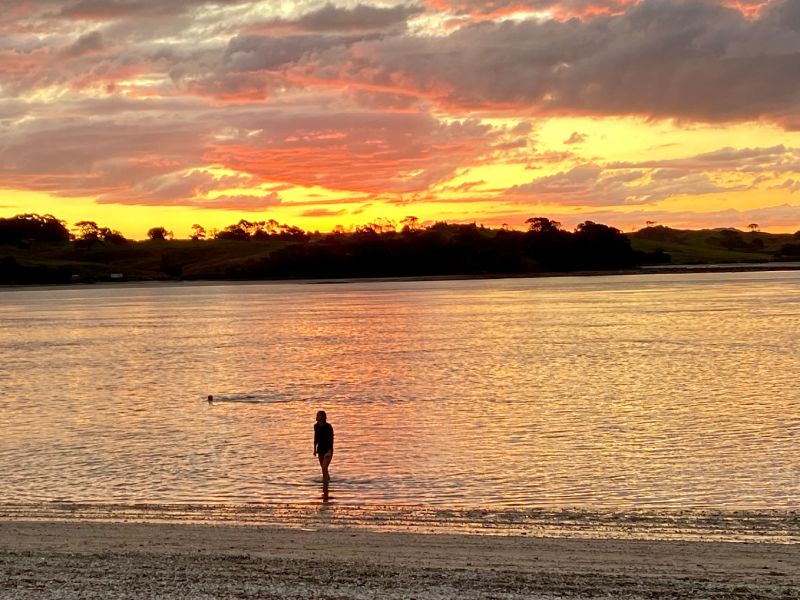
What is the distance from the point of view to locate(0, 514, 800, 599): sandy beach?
1488 centimetres

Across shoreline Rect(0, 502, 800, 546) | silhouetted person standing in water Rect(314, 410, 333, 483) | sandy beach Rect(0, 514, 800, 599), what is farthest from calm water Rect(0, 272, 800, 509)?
sandy beach Rect(0, 514, 800, 599)

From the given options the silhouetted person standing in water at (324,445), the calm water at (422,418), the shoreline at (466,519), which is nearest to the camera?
the shoreline at (466,519)

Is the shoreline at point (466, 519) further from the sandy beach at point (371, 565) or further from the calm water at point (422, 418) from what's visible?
the calm water at point (422, 418)

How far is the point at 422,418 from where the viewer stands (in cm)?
4334

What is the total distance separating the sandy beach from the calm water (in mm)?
5906

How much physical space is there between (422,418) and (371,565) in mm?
26769

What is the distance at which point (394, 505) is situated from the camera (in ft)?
80.2

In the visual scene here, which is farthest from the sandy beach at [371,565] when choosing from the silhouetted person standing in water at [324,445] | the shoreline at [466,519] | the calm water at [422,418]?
the calm water at [422,418]

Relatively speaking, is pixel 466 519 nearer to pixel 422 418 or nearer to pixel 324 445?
pixel 324 445

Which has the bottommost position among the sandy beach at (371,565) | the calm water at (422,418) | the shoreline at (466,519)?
the calm water at (422,418)

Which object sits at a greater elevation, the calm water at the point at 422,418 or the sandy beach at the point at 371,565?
the sandy beach at the point at 371,565

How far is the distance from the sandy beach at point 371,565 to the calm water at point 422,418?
5906 millimetres

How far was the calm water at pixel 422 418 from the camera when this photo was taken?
27.2 meters

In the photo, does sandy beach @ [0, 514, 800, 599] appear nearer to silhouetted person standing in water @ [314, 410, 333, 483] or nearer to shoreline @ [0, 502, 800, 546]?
shoreline @ [0, 502, 800, 546]
